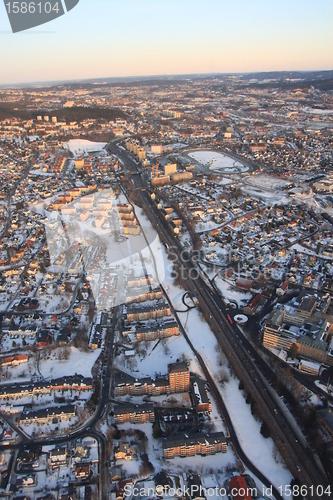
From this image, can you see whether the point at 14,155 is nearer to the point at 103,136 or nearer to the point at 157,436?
the point at 103,136

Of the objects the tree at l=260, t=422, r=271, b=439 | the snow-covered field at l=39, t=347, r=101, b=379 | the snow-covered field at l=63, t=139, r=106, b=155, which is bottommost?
the snow-covered field at l=63, t=139, r=106, b=155

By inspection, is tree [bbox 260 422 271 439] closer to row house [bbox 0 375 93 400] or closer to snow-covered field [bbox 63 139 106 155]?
row house [bbox 0 375 93 400]

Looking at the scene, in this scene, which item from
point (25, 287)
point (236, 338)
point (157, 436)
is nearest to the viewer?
point (157, 436)

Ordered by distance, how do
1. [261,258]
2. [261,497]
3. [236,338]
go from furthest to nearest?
1. [261,258]
2. [236,338]
3. [261,497]

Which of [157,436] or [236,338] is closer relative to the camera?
[157,436]

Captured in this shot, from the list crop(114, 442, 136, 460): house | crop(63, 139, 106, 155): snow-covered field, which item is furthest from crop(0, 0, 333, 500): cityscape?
crop(63, 139, 106, 155): snow-covered field

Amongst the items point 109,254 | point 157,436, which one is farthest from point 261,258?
point 157,436
